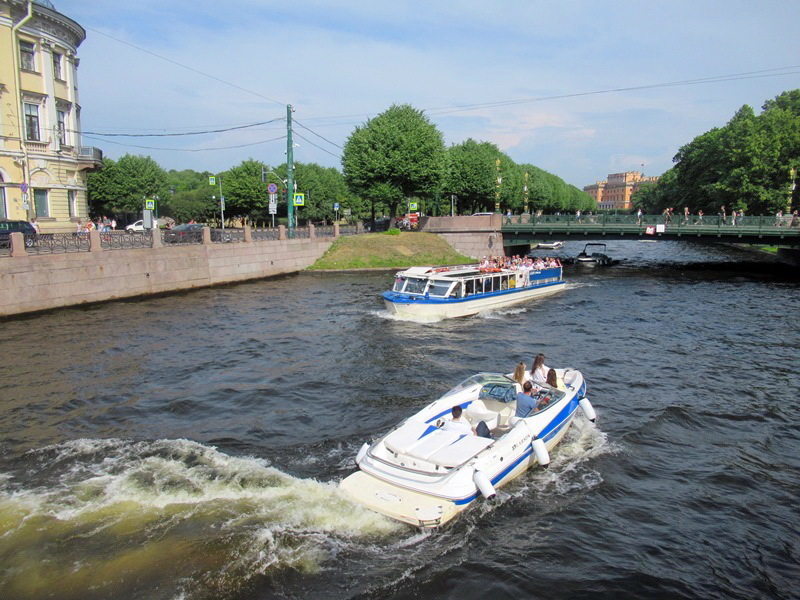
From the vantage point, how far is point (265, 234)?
152 ft

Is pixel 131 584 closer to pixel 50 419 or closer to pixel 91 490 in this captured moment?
pixel 91 490

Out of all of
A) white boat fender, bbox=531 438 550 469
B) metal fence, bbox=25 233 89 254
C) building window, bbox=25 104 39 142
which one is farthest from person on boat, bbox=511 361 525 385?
building window, bbox=25 104 39 142

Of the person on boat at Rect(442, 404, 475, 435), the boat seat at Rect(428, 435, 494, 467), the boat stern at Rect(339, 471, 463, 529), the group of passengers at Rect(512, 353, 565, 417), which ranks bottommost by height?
the boat stern at Rect(339, 471, 463, 529)

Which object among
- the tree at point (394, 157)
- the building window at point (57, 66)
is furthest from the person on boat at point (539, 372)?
the tree at point (394, 157)

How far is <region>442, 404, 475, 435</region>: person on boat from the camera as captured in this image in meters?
12.4

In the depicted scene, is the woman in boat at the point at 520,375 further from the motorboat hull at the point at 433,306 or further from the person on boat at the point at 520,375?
the motorboat hull at the point at 433,306

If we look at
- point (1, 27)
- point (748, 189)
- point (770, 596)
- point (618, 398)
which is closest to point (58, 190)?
point (1, 27)

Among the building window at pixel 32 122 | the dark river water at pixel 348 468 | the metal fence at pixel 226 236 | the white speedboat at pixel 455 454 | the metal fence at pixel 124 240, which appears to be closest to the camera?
the dark river water at pixel 348 468

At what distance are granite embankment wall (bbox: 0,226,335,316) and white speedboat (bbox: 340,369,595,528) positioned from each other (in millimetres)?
23866

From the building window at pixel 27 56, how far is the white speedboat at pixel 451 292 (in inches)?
1218

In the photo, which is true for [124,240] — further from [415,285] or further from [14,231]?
[415,285]

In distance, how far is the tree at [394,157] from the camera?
6069cm

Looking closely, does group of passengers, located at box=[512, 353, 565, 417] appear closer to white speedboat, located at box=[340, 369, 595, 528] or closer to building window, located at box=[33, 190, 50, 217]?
white speedboat, located at box=[340, 369, 595, 528]

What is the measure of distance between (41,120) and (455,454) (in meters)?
43.5
